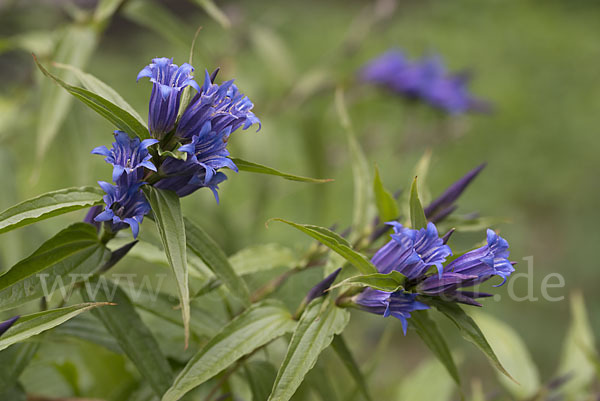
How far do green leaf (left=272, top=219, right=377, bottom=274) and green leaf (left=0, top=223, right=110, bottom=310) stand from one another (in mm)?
208

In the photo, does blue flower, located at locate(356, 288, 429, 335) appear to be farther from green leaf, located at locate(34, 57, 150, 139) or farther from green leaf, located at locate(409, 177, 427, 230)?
green leaf, located at locate(34, 57, 150, 139)

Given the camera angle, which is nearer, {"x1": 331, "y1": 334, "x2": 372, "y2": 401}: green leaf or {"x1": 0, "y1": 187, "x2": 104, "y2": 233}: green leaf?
{"x1": 0, "y1": 187, "x2": 104, "y2": 233}: green leaf

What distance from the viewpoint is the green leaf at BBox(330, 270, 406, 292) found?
1.83 feet

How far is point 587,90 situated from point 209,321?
158 inches

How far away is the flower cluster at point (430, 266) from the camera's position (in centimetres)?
57

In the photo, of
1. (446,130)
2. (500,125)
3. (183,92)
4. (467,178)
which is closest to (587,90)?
(500,125)

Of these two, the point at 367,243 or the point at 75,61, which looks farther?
the point at 75,61

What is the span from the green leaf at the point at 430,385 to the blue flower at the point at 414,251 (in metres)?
0.55

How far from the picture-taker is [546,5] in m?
5.10

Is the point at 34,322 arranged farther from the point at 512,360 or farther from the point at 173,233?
the point at 512,360

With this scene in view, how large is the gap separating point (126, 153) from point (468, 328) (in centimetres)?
35

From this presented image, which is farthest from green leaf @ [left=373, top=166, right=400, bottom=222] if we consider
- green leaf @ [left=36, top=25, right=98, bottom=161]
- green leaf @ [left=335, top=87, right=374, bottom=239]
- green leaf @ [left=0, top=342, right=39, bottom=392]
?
green leaf @ [left=36, top=25, right=98, bottom=161]

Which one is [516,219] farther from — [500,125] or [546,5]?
[546,5]

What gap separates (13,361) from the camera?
632 mm
